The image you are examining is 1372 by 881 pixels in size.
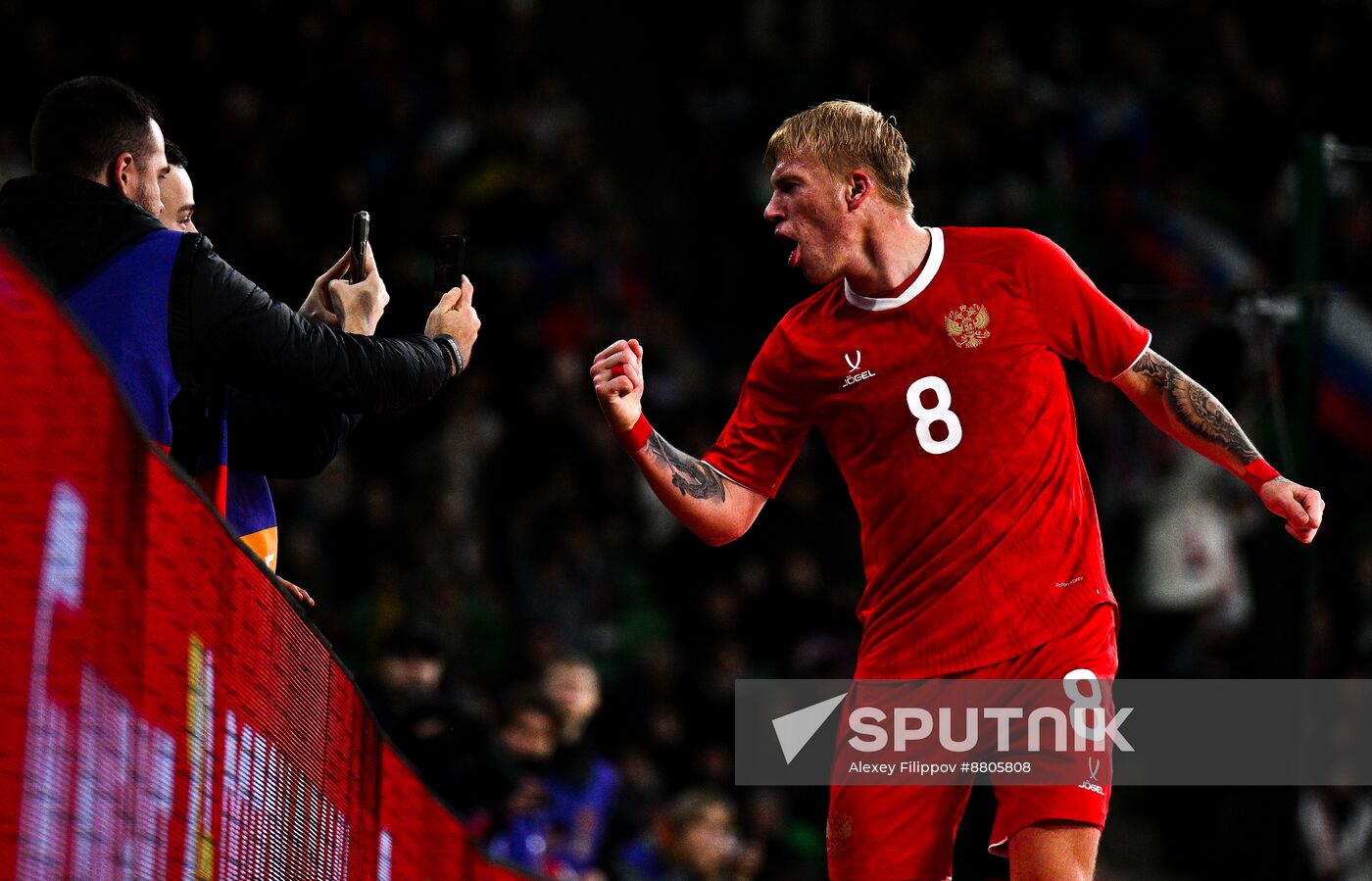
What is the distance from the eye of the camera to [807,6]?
15039mm

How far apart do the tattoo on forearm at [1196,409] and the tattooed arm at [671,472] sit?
105 centimetres

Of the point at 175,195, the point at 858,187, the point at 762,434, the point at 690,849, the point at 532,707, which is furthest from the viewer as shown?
the point at 690,849

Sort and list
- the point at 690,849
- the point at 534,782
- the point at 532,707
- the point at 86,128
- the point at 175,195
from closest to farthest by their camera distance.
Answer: the point at 86,128
the point at 175,195
the point at 534,782
the point at 532,707
the point at 690,849

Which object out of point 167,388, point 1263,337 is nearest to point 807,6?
point 1263,337

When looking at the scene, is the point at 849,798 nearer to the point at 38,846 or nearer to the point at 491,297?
the point at 38,846

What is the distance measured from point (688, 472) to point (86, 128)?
1653 millimetres

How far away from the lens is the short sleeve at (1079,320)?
4.16m

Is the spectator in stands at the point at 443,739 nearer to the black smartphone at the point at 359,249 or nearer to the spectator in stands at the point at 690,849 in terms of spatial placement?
the spectator in stands at the point at 690,849

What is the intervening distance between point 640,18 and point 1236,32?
197 inches

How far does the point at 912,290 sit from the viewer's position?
13.8 ft

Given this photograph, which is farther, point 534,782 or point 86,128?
point 534,782

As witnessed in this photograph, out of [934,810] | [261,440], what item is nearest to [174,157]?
[261,440]

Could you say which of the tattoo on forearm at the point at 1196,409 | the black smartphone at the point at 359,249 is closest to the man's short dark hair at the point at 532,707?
the black smartphone at the point at 359,249

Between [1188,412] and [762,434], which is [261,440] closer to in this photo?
[762,434]
